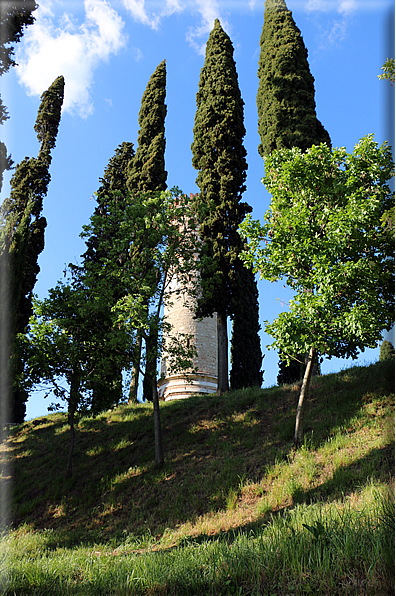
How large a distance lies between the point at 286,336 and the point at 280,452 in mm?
3222

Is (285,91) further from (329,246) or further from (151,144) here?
(329,246)

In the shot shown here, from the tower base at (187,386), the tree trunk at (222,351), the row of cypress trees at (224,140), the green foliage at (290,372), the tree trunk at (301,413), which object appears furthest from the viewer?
the green foliage at (290,372)

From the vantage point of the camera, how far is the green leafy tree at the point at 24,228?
13.6 metres

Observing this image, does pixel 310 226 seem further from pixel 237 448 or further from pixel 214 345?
pixel 214 345

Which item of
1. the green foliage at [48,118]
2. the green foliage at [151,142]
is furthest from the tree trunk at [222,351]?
the green foliage at [48,118]

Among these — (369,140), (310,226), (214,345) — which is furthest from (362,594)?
(214,345)

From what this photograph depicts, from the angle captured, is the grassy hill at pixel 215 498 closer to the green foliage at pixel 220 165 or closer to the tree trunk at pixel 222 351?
the tree trunk at pixel 222 351

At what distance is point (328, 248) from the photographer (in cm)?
1029

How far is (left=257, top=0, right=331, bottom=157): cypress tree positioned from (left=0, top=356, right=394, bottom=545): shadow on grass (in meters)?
9.93

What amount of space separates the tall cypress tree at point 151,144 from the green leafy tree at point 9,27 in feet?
34.4

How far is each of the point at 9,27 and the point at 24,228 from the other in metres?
6.15

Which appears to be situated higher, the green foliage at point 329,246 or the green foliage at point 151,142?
the green foliage at point 151,142

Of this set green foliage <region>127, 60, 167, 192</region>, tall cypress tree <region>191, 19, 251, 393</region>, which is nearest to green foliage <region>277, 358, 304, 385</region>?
tall cypress tree <region>191, 19, 251, 393</region>

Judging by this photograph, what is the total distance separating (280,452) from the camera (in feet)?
35.6
